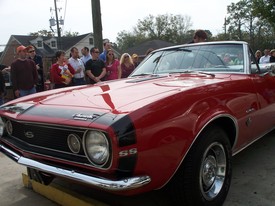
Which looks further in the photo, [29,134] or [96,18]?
[96,18]

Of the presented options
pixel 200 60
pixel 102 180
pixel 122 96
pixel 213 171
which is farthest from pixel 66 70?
pixel 102 180

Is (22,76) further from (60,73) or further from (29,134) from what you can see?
(29,134)

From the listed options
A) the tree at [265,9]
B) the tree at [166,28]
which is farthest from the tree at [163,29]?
the tree at [265,9]

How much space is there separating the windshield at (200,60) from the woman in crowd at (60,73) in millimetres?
3263

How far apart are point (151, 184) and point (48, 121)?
89cm

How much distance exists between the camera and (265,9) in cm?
2291

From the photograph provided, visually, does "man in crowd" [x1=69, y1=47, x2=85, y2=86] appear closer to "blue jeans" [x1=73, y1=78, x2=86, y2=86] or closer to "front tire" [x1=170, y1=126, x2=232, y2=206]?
"blue jeans" [x1=73, y1=78, x2=86, y2=86]

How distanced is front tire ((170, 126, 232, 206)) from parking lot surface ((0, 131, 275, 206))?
0.26m

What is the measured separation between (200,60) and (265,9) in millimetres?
21332

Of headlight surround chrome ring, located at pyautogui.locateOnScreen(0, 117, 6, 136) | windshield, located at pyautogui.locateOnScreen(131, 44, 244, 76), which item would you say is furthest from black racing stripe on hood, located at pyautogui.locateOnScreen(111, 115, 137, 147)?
windshield, located at pyautogui.locateOnScreen(131, 44, 244, 76)

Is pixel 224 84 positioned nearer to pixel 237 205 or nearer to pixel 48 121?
pixel 237 205

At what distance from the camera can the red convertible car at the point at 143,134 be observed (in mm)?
2203

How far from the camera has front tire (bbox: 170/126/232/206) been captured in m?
2.54

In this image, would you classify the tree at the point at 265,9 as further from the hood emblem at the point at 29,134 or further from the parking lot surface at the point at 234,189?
the hood emblem at the point at 29,134
